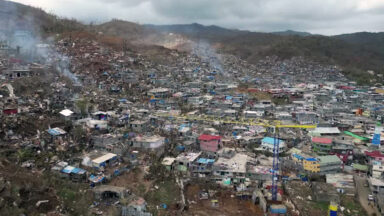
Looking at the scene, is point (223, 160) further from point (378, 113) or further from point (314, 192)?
point (378, 113)

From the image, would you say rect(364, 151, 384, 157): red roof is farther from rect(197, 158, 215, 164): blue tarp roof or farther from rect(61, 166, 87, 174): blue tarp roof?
rect(61, 166, 87, 174): blue tarp roof

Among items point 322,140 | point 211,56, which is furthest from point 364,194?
point 211,56

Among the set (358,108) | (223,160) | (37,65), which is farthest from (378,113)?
(37,65)

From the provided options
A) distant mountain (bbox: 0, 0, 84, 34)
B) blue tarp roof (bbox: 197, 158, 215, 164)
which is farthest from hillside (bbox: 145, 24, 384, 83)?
blue tarp roof (bbox: 197, 158, 215, 164)

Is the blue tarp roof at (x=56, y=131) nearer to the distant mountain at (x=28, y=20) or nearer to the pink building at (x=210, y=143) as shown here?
the pink building at (x=210, y=143)

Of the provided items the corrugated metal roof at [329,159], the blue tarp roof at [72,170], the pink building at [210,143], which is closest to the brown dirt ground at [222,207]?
the pink building at [210,143]

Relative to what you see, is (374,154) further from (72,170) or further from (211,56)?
(211,56)
